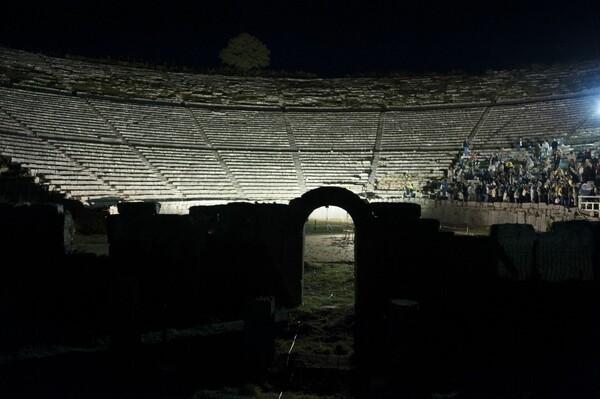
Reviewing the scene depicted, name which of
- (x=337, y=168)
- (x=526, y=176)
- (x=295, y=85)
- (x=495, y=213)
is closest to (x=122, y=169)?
(x=337, y=168)

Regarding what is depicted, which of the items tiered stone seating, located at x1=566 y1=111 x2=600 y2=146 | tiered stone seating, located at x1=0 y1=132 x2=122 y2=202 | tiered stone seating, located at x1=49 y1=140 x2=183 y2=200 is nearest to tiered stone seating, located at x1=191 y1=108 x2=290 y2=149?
tiered stone seating, located at x1=49 y1=140 x2=183 y2=200

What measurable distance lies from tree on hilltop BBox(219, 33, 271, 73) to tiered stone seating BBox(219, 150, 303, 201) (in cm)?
2392

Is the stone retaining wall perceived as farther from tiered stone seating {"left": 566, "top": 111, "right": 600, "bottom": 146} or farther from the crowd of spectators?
tiered stone seating {"left": 566, "top": 111, "right": 600, "bottom": 146}

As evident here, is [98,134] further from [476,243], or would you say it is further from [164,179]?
[476,243]

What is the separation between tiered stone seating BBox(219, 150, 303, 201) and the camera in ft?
89.5

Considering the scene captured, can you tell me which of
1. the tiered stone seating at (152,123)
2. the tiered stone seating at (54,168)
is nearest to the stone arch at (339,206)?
the tiered stone seating at (54,168)

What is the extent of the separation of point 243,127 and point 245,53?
70.6 feet

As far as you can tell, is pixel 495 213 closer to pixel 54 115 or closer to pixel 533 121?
pixel 533 121

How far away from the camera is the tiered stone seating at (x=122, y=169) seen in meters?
24.0

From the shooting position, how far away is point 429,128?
31.7 m

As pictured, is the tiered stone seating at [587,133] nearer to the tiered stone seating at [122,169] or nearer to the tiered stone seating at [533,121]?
the tiered stone seating at [533,121]

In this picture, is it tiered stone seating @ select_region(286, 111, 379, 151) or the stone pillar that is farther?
tiered stone seating @ select_region(286, 111, 379, 151)

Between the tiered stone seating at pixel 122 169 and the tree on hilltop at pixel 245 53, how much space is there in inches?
1069

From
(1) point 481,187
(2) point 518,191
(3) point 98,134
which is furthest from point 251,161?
(2) point 518,191
